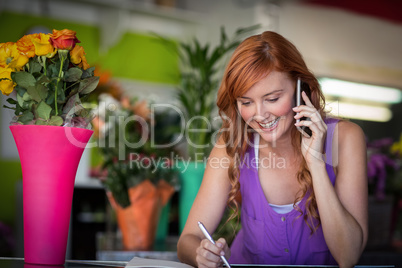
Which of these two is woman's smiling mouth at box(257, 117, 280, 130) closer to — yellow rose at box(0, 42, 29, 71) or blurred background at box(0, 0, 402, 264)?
yellow rose at box(0, 42, 29, 71)

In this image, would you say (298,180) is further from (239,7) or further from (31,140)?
(239,7)

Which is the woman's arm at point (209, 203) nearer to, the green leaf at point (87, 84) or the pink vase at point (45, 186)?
the pink vase at point (45, 186)

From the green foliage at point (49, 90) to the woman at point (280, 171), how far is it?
543 mm

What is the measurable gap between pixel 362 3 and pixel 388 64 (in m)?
0.64

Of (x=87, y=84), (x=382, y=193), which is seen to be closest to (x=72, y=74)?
(x=87, y=84)

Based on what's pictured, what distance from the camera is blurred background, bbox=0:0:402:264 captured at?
421 centimetres

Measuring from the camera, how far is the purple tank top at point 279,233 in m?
1.57

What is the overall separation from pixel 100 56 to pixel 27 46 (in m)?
4.30

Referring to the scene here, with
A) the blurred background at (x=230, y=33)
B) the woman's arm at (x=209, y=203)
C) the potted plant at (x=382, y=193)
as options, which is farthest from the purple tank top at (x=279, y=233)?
the blurred background at (x=230, y=33)

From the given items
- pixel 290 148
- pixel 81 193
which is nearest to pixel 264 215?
pixel 290 148

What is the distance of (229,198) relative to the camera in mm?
1601

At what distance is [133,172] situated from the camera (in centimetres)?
215

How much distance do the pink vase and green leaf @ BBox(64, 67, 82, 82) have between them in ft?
0.37

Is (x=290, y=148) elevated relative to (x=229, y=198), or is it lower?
elevated
